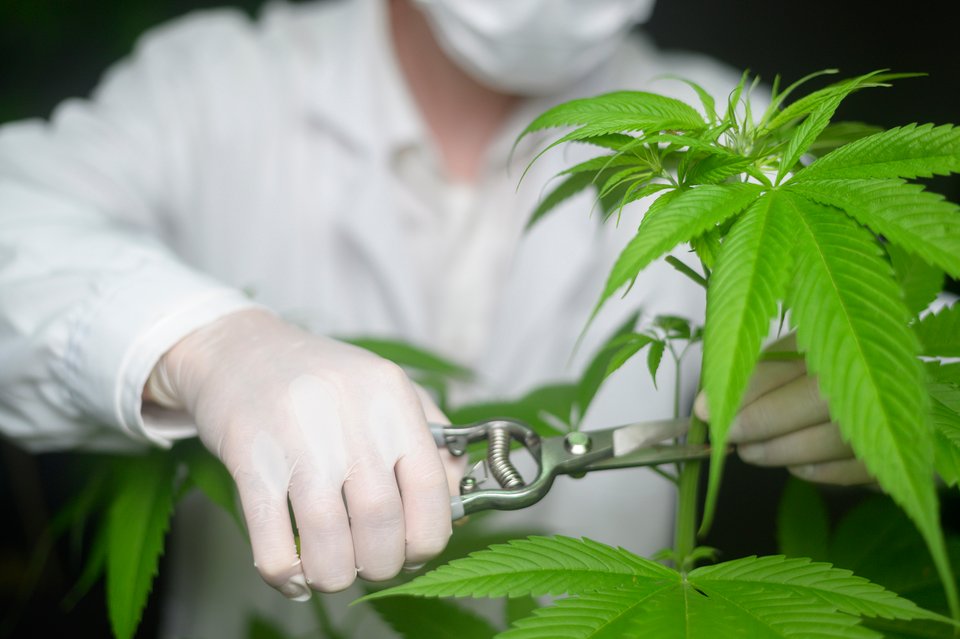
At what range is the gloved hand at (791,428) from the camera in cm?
46

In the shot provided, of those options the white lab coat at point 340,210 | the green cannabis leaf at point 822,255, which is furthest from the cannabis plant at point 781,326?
the white lab coat at point 340,210

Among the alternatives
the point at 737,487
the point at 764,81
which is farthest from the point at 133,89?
the point at 764,81

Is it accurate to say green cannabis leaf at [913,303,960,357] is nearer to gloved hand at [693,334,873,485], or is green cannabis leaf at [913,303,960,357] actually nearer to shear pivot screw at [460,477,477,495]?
gloved hand at [693,334,873,485]

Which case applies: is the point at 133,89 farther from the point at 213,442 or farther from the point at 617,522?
the point at 617,522

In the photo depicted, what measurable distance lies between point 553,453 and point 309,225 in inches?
29.8

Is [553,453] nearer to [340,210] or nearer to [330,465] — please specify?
[330,465]

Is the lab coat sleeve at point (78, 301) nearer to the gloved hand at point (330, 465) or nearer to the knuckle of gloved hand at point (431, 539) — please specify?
the gloved hand at point (330, 465)

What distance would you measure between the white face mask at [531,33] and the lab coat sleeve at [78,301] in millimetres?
468

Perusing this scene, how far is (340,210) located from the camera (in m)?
1.12

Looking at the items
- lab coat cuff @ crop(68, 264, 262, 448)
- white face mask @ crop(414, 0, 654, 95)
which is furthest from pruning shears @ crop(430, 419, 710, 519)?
white face mask @ crop(414, 0, 654, 95)

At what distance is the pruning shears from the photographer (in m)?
0.46

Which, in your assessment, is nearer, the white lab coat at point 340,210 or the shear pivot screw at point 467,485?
the shear pivot screw at point 467,485

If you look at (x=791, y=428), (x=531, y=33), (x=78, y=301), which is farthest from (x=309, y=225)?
(x=791, y=428)

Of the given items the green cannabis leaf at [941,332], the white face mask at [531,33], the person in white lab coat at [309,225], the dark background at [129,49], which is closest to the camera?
the green cannabis leaf at [941,332]
